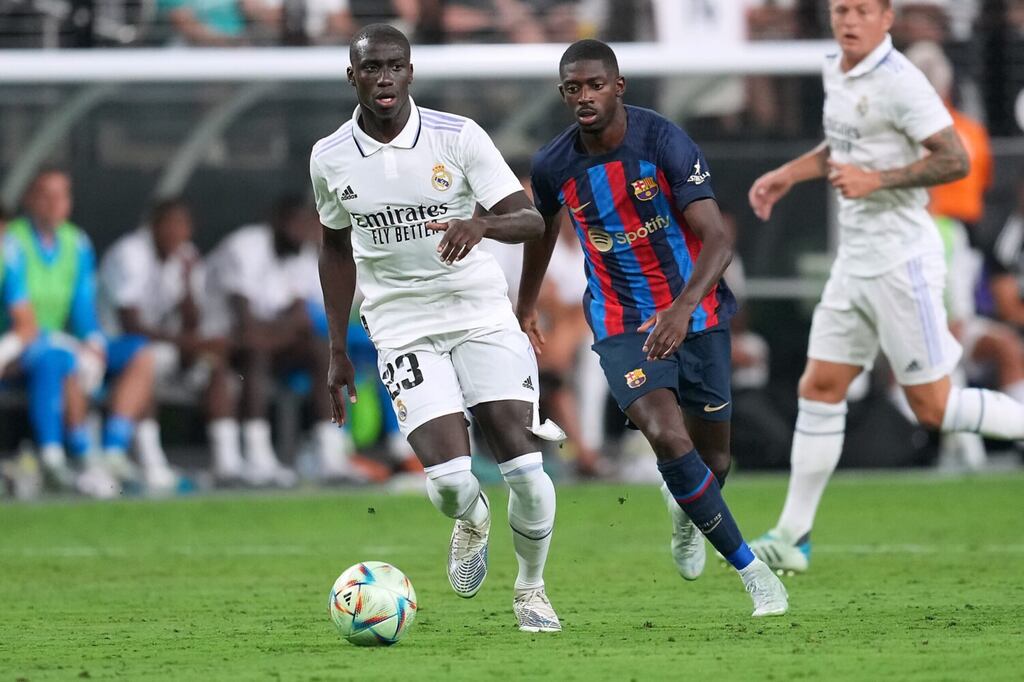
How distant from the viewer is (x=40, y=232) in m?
14.4

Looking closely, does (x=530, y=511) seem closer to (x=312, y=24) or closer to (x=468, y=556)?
(x=468, y=556)

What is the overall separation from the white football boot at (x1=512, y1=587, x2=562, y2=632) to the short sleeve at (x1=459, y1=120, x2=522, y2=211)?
150cm

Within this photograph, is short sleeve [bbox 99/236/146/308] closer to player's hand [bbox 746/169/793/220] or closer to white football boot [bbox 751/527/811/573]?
player's hand [bbox 746/169/793/220]

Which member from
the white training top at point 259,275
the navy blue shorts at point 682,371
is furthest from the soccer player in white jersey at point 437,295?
the white training top at point 259,275

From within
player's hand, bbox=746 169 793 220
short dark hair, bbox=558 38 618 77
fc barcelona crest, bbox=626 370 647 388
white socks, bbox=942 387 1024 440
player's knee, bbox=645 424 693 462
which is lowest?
white socks, bbox=942 387 1024 440

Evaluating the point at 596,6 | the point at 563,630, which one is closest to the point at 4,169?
the point at 596,6

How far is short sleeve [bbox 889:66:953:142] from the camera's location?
348 inches

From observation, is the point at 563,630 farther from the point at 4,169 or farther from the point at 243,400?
the point at 4,169

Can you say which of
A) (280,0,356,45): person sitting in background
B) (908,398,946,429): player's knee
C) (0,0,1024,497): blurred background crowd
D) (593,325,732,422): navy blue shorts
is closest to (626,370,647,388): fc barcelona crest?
(593,325,732,422): navy blue shorts

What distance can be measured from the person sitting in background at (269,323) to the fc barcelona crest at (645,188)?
739cm

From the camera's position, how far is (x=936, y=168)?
877 cm

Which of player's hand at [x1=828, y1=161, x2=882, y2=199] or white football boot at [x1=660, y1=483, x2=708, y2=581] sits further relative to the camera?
player's hand at [x1=828, y1=161, x2=882, y2=199]

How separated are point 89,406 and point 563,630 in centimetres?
823

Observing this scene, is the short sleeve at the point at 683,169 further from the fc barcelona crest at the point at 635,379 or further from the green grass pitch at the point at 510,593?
the green grass pitch at the point at 510,593
